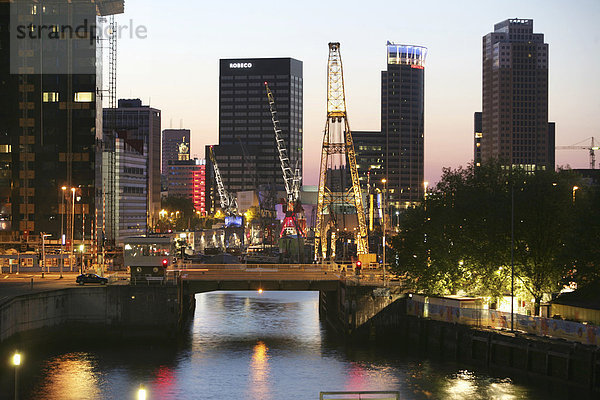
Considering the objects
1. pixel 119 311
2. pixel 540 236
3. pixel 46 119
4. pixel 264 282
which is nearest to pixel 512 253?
pixel 540 236

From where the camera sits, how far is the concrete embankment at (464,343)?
2360 inches

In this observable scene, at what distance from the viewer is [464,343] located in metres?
72.4

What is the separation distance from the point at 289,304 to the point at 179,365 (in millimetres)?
49992

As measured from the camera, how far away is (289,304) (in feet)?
395

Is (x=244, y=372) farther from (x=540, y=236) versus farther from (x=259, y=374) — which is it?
(x=540, y=236)

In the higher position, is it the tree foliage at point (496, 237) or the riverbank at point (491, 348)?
the tree foliage at point (496, 237)

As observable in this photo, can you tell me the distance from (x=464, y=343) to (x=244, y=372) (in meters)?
18.8

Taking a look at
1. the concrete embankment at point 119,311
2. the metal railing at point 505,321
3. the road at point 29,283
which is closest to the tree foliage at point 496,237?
the metal railing at point 505,321

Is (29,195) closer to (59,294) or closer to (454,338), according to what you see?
(59,294)

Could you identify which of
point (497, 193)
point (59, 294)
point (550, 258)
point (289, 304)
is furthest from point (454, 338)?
point (289, 304)

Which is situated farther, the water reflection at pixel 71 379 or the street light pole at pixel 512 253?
the street light pole at pixel 512 253

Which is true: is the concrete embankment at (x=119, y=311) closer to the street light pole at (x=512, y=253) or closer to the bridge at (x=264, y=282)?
the bridge at (x=264, y=282)

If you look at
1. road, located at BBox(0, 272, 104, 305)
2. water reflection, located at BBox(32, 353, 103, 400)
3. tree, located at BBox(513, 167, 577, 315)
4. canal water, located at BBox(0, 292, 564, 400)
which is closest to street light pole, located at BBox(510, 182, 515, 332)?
tree, located at BBox(513, 167, 577, 315)

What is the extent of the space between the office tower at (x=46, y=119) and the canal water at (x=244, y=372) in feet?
292
